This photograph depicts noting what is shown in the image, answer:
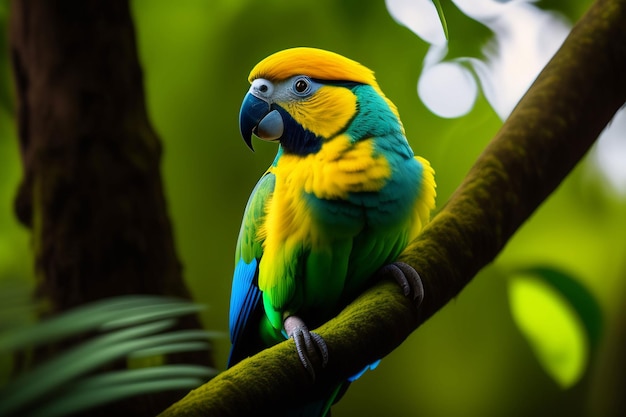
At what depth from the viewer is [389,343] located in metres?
0.77

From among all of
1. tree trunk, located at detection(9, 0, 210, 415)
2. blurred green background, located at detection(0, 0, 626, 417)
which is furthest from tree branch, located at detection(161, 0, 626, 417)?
tree trunk, located at detection(9, 0, 210, 415)

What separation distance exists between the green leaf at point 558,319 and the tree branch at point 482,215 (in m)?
0.60

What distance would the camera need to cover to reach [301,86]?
34.2 inches

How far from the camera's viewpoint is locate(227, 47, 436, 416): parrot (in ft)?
2.81

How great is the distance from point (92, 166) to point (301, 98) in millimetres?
769

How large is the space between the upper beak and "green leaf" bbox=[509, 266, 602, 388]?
0.94 m

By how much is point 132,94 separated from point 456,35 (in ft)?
2.56

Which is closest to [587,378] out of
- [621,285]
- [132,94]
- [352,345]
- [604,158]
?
[621,285]

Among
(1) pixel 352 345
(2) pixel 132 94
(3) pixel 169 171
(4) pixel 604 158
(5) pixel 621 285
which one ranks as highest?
(4) pixel 604 158

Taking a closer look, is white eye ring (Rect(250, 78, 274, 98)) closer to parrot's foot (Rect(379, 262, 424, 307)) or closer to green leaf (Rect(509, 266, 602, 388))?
parrot's foot (Rect(379, 262, 424, 307))

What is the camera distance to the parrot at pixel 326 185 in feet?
2.81

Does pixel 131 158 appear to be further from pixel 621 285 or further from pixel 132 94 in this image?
pixel 621 285

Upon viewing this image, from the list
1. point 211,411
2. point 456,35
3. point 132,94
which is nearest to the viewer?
point 211,411


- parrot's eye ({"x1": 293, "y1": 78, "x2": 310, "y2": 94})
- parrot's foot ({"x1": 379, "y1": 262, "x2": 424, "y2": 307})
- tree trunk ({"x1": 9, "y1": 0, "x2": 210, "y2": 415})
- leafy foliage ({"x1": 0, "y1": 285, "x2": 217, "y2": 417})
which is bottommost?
tree trunk ({"x1": 9, "y1": 0, "x2": 210, "y2": 415})
